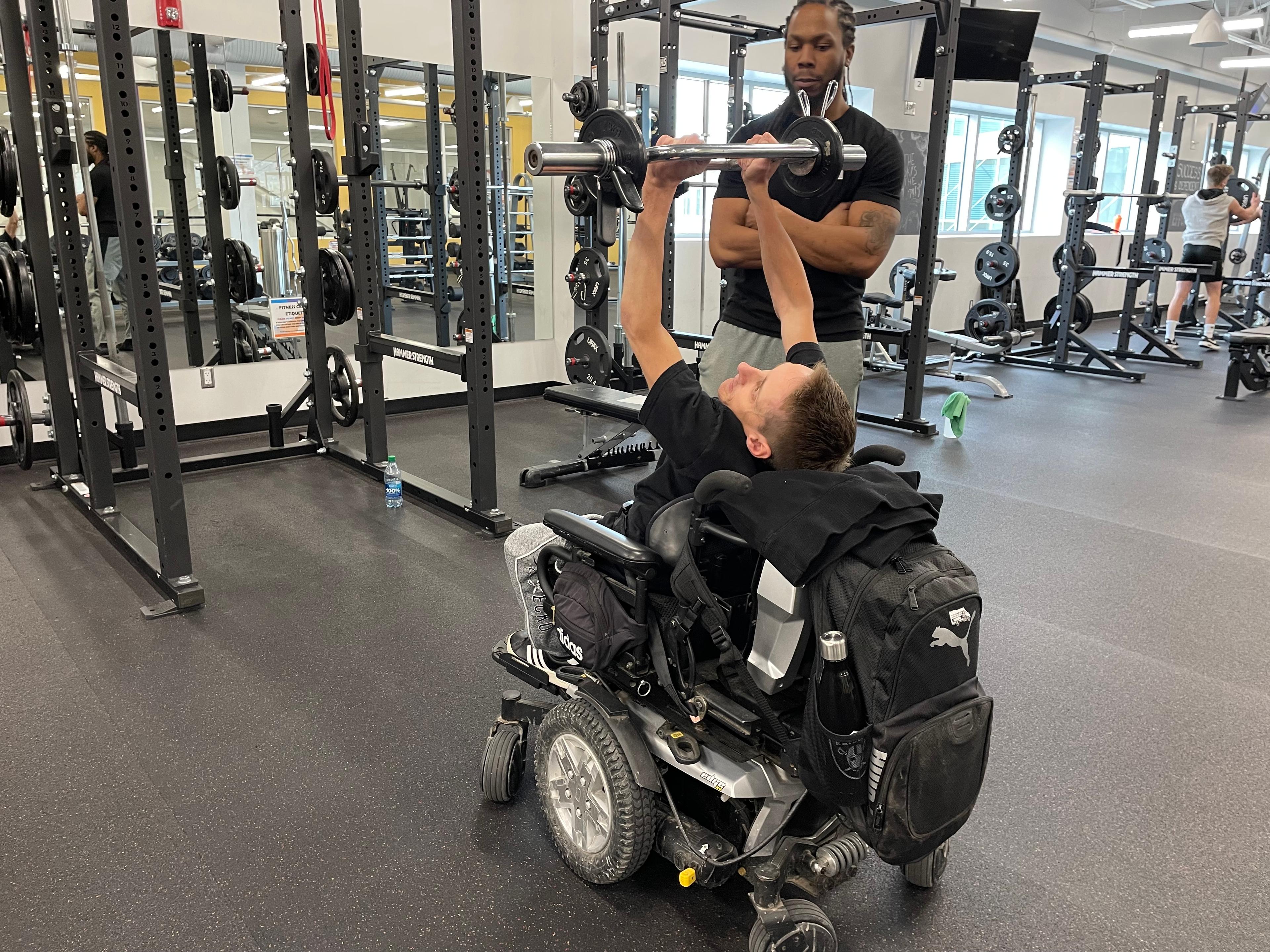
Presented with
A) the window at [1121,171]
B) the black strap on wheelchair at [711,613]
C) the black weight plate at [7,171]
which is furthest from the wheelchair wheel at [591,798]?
the window at [1121,171]

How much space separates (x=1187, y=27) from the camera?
8234mm

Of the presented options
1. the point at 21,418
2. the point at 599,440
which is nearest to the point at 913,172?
the point at 599,440

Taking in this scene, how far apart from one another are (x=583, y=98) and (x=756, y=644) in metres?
3.32

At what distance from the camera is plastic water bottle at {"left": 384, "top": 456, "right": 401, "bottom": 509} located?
3.38 m

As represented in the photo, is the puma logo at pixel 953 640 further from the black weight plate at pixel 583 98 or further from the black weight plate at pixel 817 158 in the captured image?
the black weight plate at pixel 583 98

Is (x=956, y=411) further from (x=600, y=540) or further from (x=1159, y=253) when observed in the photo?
(x=1159, y=253)

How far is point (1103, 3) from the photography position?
8562 mm

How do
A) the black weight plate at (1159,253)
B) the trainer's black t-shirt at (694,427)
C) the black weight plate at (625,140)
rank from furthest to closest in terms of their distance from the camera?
the black weight plate at (1159,253), the trainer's black t-shirt at (694,427), the black weight plate at (625,140)

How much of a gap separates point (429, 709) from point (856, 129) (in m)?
1.52

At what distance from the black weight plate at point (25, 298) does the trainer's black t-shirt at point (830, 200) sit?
2.59m

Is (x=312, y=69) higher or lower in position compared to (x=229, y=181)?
higher

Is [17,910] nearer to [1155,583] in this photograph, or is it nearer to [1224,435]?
[1155,583]

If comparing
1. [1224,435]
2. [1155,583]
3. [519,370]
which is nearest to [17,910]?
[1155,583]

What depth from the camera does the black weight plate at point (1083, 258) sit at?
258 inches
